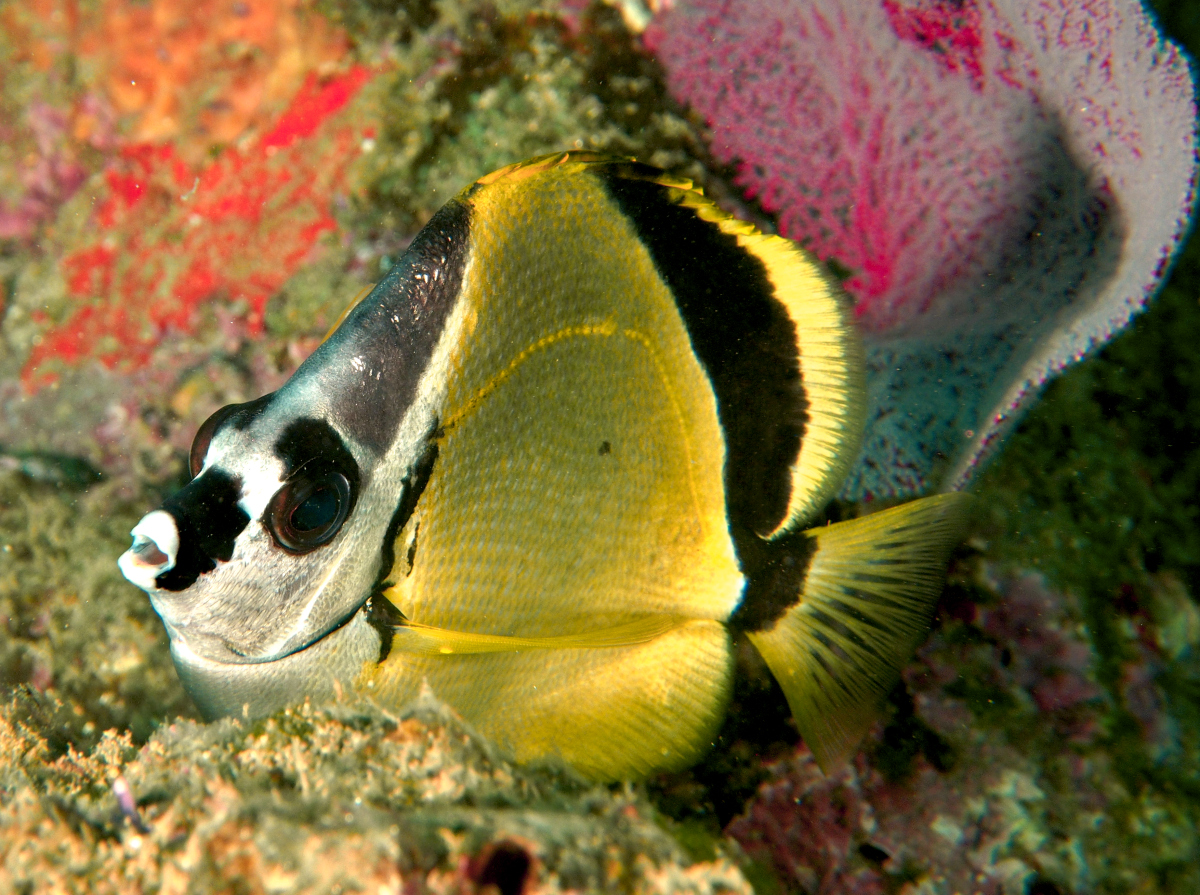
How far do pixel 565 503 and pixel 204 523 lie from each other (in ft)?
2.07

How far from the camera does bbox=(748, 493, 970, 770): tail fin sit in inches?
59.7

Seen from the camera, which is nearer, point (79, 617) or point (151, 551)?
point (151, 551)

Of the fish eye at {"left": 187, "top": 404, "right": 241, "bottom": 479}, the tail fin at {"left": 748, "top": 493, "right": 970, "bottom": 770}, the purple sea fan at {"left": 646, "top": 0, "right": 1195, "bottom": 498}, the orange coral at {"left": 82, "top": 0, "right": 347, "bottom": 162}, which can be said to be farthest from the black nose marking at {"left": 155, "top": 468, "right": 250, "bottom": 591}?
the orange coral at {"left": 82, "top": 0, "right": 347, "bottom": 162}

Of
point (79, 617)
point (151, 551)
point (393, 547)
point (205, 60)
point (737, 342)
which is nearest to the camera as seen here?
point (151, 551)

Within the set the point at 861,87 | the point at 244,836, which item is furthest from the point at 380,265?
the point at 244,836

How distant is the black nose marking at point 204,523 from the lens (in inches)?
45.3

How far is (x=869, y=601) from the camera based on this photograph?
5.03 ft

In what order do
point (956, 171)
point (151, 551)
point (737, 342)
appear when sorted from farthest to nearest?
point (956, 171) < point (737, 342) < point (151, 551)

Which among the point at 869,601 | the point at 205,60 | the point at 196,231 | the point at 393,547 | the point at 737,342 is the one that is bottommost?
the point at 869,601

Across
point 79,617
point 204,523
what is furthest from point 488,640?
point 79,617

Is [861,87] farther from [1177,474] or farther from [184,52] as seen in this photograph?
[184,52]

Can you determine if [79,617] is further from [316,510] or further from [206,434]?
[316,510]

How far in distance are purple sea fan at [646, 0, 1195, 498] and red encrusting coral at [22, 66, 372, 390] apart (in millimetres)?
1400

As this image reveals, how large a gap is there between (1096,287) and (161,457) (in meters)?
3.33
